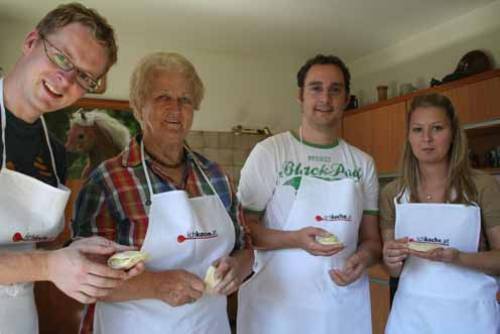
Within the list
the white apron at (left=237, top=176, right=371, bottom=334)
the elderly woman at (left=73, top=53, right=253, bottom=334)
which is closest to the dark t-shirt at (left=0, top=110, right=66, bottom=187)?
the elderly woman at (left=73, top=53, right=253, bottom=334)

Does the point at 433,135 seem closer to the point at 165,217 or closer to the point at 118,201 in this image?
the point at 165,217

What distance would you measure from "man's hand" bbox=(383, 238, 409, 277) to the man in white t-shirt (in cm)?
9

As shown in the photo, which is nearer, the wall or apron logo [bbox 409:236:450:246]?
apron logo [bbox 409:236:450:246]

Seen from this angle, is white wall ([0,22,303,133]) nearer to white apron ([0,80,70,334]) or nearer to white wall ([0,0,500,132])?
white wall ([0,0,500,132])

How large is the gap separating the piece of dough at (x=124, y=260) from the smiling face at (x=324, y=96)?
942 millimetres

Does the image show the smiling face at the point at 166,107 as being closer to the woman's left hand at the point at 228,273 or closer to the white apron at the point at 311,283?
the woman's left hand at the point at 228,273

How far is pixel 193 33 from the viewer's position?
13.1 feet

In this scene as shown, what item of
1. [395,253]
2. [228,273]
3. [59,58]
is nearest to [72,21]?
[59,58]

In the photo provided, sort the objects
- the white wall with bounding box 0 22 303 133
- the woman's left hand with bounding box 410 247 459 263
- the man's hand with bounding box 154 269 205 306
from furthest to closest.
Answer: the white wall with bounding box 0 22 303 133, the woman's left hand with bounding box 410 247 459 263, the man's hand with bounding box 154 269 205 306

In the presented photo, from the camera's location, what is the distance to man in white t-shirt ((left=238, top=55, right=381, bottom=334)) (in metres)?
1.63

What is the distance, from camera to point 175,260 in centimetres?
127

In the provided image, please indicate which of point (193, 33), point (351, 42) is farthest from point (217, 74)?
point (351, 42)

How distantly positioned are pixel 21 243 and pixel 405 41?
3.83 meters

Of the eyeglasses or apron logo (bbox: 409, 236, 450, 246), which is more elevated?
the eyeglasses
